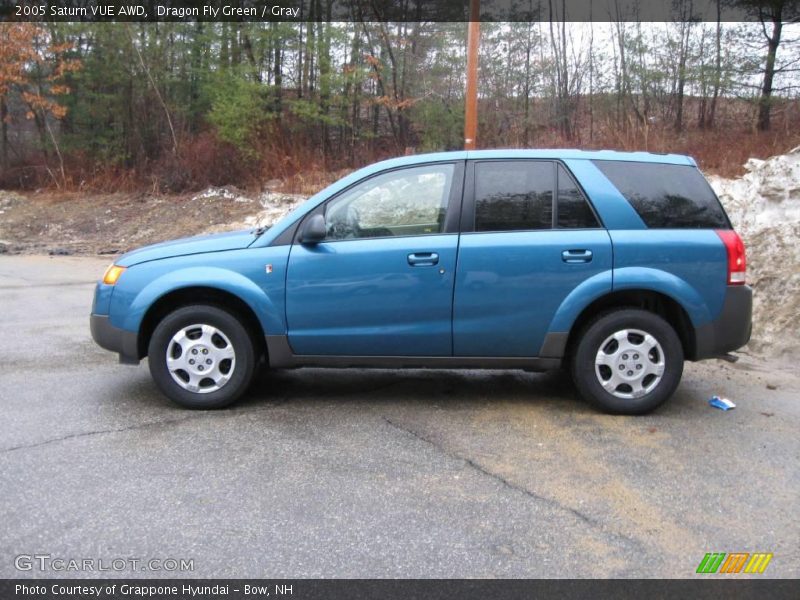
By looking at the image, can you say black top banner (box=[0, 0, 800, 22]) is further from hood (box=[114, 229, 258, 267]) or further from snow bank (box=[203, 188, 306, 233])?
hood (box=[114, 229, 258, 267])

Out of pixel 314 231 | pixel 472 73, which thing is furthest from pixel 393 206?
pixel 472 73

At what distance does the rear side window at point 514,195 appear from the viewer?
489 cm

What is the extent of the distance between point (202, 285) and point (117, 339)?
2.46ft

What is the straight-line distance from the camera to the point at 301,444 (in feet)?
14.3

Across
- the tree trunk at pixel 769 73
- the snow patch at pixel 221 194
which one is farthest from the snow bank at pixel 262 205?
the tree trunk at pixel 769 73

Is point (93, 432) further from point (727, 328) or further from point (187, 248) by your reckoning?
point (727, 328)

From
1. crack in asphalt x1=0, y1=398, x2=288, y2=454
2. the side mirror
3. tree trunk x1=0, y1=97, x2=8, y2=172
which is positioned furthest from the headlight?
tree trunk x1=0, y1=97, x2=8, y2=172

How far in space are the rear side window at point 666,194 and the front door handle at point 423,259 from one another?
138 cm

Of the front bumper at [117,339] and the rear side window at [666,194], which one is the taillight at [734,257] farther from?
the front bumper at [117,339]

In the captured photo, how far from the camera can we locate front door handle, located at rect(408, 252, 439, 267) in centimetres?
478

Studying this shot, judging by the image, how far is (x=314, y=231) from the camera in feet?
15.5

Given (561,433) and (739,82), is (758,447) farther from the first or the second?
(739,82)

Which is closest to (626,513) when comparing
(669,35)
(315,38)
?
(669,35)

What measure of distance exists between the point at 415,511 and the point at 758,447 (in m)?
2.42
